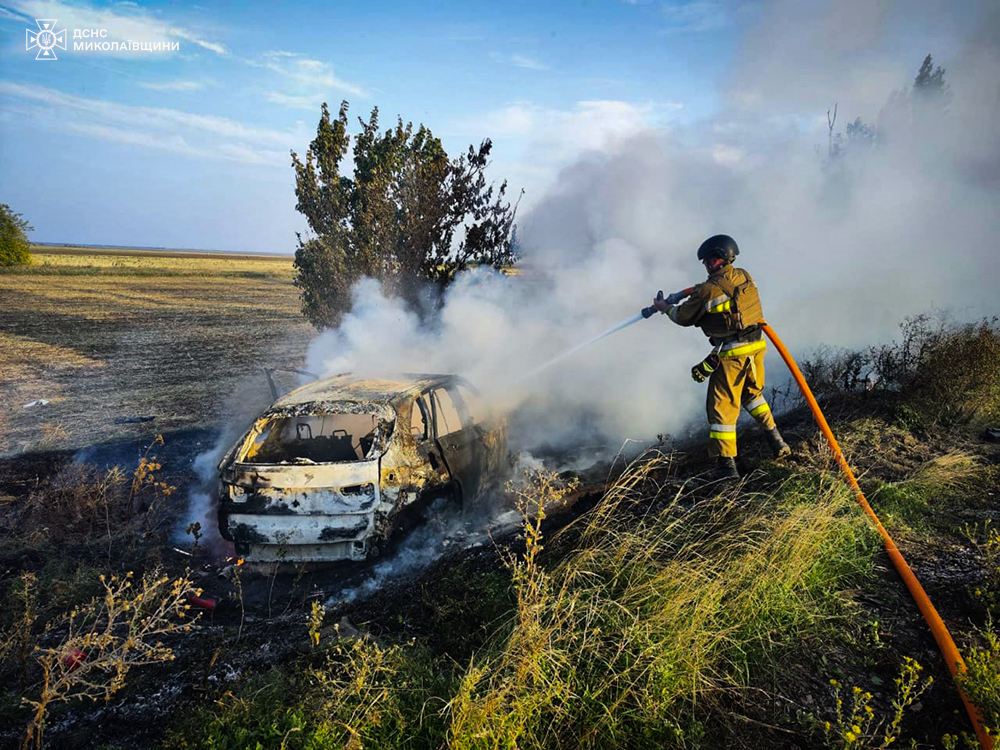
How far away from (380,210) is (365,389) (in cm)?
468

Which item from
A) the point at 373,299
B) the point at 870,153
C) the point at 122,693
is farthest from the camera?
the point at 870,153

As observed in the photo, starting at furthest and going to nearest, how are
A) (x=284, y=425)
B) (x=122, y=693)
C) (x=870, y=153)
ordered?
(x=870, y=153)
(x=284, y=425)
(x=122, y=693)

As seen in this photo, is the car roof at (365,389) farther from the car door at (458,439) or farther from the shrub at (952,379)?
the shrub at (952,379)

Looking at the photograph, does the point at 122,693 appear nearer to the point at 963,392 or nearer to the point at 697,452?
the point at 697,452

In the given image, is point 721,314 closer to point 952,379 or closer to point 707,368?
point 707,368

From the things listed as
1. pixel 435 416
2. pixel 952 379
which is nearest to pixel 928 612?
pixel 435 416

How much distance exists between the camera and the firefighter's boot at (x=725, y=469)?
4518 millimetres

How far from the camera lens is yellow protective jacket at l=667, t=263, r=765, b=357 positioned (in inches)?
183

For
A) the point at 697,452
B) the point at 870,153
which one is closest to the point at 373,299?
the point at 697,452

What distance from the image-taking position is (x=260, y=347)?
51.4ft

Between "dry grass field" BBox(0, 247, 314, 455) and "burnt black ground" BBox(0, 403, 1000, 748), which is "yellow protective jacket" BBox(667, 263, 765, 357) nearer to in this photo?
"burnt black ground" BBox(0, 403, 1000, 748)

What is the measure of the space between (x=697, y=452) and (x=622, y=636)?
380 cm

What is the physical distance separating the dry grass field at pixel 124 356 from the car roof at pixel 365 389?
4.52 metres

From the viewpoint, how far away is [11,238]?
1448 inches
